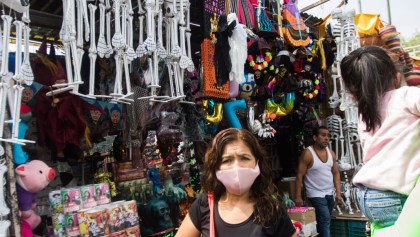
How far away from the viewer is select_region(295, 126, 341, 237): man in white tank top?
13.6ft

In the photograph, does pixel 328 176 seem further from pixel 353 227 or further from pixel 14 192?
pixel 14 192

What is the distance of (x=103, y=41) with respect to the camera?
2.25 meters

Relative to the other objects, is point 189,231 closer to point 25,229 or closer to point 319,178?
point 25,229

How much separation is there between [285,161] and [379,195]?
418cm

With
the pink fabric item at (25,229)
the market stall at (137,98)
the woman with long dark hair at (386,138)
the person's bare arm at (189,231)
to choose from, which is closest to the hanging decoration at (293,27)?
the market stall at (137,98)

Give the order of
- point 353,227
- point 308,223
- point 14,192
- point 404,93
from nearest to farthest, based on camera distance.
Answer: point 404,93, point 14,192, point 308,223, point 353,227

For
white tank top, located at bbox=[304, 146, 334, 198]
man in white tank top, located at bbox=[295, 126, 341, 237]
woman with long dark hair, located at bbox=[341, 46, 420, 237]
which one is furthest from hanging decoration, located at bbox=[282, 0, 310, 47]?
woman with long dark hair, located at bbox=[341, 46, 420, 237]

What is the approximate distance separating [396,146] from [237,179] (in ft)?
2.15

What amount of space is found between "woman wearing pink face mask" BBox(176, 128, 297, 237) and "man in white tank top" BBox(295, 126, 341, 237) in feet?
8.78

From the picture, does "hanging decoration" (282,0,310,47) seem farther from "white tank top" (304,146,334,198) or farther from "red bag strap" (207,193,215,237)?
"red bag strap" (207,193,215,237)

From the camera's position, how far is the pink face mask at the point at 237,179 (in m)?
1.53

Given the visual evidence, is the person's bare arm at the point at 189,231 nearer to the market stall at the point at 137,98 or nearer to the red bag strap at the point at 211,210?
the red bag strap at the point at 211,210

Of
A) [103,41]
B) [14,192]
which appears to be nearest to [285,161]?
[103,41]

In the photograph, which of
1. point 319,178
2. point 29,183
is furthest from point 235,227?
point 319,178
